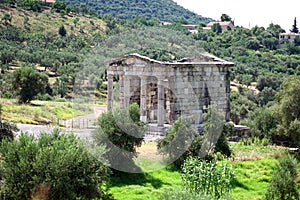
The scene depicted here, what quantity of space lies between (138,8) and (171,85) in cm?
11979

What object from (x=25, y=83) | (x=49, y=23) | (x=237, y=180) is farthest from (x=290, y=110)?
(x=49, y=23)

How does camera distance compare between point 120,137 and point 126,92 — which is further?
point 126,92

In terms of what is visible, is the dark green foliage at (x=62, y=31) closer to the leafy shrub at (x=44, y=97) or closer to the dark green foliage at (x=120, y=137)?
the leafy shrub at (x=44, y=97)

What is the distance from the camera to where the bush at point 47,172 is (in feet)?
53.2

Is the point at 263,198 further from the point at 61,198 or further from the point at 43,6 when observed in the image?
the point at 43,6

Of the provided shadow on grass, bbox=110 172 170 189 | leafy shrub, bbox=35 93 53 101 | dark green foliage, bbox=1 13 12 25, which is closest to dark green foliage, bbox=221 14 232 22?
dark green foliage, bbox=1 13 12 25

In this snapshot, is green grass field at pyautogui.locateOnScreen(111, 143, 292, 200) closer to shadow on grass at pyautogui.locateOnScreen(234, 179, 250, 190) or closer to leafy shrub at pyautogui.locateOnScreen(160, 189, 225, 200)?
shadow on grass at pyautogui.locateOnScreen(234, 179, 250, 190)

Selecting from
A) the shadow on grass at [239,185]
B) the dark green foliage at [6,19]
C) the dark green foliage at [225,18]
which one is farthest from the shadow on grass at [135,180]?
the dark green foliage at [225,18]

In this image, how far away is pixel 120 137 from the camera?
22.5m

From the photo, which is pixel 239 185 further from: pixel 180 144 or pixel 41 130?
pixel 41 130

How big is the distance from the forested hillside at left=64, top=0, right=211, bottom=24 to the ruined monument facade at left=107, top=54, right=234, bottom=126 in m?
106

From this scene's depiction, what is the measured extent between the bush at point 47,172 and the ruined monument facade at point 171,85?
13182 mm

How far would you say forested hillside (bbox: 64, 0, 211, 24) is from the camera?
142750 millimetres

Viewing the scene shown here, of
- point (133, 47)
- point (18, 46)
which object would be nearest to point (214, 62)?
point (133, 47)
